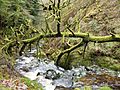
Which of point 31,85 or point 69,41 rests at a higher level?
point 69,41

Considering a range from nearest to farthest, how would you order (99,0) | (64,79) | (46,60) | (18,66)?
(64,79) < (18,66) < (46,60) < (99,0)

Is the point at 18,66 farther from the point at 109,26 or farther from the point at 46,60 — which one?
the point at 109,26

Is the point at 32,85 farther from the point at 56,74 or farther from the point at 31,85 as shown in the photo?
the point at 56,74

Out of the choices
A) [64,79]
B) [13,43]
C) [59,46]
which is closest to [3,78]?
[13,43]

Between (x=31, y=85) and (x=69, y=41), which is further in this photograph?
(x=69, y=41)

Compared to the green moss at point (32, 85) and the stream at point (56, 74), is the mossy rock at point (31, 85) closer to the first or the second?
the green moss at point (32, 85)

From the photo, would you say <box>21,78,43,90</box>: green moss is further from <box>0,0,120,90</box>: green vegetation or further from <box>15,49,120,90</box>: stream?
<box>15,49,120,90</box>: stream

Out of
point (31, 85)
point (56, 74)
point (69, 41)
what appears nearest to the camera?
point (31, 85)

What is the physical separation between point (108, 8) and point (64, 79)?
399 inches

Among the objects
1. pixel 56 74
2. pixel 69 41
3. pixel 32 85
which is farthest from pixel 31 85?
pixel 69 41

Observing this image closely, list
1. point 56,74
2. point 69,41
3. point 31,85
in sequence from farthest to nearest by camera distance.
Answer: point 69,41 → point 56,74 → point 31,85

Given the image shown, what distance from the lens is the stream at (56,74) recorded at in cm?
1462

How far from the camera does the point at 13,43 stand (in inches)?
556

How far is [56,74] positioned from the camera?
16.3 metres
